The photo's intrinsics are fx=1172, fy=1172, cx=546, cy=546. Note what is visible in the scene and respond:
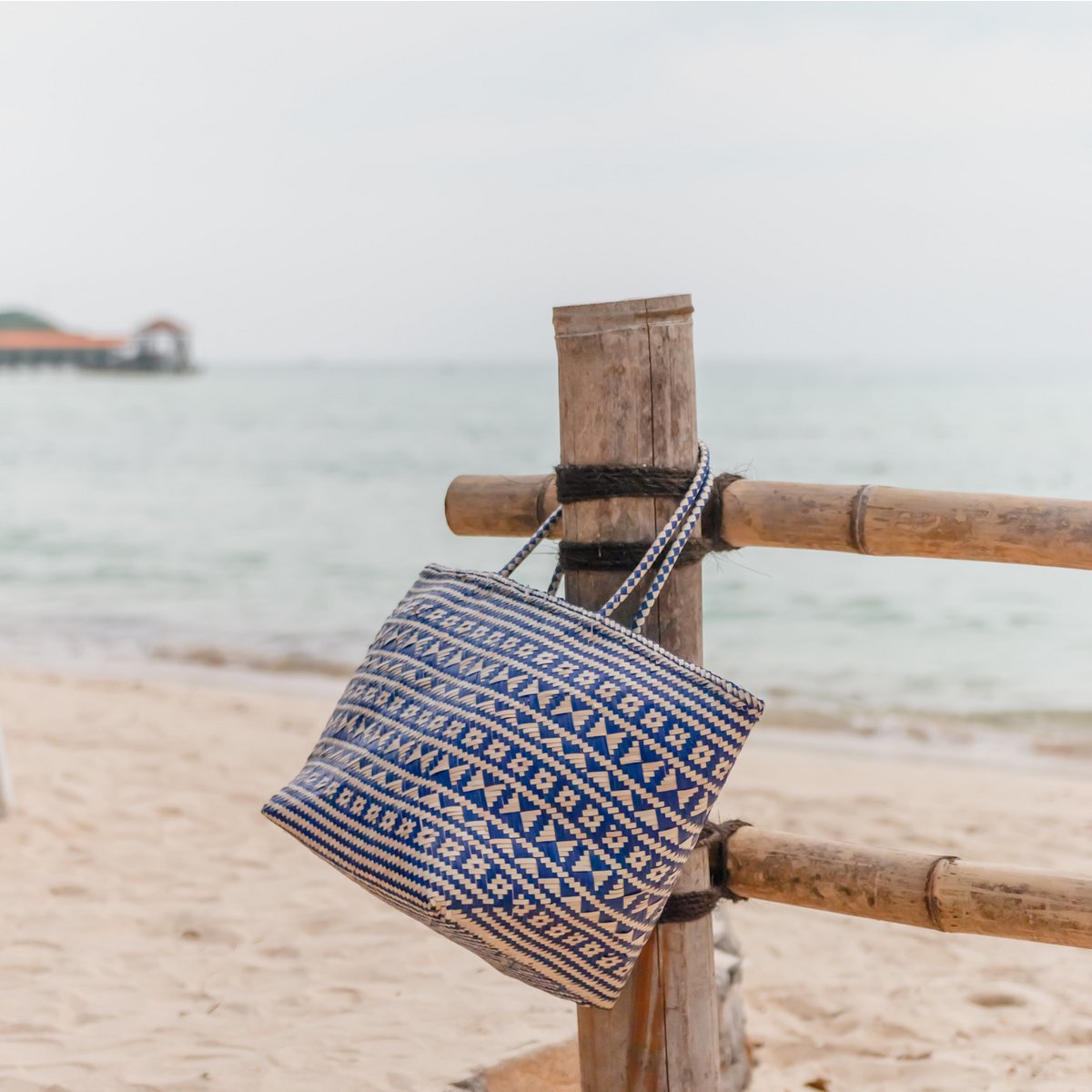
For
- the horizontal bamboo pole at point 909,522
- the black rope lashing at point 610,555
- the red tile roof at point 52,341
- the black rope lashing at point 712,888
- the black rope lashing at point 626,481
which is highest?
the red tile roof at point 52,341

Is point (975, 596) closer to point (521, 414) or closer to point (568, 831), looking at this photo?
point (568, 831)

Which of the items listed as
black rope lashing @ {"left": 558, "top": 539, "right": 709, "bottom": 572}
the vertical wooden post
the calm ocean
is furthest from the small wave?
black rope lashing @ {"left": 558, "top": 539, "right": 709, "bottom": 572}

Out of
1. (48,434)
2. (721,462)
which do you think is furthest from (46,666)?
(48,434)

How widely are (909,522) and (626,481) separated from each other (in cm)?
36

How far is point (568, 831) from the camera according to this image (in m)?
1.27

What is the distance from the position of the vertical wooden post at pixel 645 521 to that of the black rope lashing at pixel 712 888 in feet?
0.06

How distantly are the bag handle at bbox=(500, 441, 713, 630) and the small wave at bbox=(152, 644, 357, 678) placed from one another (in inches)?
267

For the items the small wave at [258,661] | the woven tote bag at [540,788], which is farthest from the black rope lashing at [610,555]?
the small wave at [258,661]

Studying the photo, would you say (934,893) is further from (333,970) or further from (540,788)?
(333,970)

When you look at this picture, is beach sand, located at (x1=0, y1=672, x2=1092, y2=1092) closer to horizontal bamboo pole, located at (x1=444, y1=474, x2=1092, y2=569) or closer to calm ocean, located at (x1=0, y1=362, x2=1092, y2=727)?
calm ocean, located at (x1=0, y1=362, x2=1092, y2=727)

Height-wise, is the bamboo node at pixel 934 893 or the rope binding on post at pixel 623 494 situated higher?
the rope binding on post at pixel 623 494

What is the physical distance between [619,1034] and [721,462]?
25749 millimetres

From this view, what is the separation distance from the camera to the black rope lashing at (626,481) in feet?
4.97

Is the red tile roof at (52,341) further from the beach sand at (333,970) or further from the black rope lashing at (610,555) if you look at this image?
the black rope lashing at (610,555)
